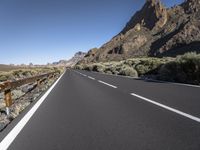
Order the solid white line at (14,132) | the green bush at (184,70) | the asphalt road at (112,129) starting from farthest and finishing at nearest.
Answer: the green bush at (184,70)
the solid white line at (14,132)
the asphalt road at (112,129)

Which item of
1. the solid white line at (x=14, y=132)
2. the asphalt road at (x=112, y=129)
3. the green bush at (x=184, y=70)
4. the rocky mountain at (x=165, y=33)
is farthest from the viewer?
the rocky mountain at (x=165, y=33)

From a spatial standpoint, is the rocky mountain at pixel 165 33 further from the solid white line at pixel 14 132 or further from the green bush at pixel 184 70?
the solid white line at pixel 14 132

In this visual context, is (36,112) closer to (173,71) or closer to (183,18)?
(173,71)

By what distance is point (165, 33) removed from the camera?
153 meters

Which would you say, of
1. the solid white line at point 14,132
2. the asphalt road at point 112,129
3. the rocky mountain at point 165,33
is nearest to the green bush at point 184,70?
the asphalt road at point 112,129

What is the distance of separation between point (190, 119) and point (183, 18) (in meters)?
151

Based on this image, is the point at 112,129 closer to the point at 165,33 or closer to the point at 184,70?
the point at 184,70

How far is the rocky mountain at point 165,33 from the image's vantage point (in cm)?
12369

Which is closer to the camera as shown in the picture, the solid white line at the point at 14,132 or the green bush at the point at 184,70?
the solid white line at the point at 14,132

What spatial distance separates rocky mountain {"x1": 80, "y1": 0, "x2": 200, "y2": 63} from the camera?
123688 millimetres

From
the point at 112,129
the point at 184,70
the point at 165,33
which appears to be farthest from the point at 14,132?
the point at 165,33

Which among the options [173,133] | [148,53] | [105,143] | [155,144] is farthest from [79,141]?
[148,53]

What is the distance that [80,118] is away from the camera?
27.1ft

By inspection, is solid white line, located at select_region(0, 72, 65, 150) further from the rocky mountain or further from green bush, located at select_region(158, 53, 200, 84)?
the rocky mountain
